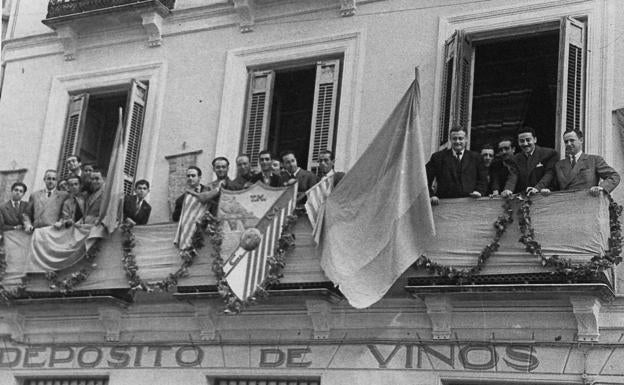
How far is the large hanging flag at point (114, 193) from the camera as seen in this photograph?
15.8 meters

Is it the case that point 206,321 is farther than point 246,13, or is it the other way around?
point 246,13

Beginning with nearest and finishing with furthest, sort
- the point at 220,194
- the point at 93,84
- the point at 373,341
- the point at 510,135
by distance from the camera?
the point at 373,341
the point at 220,194
the point at 510,135
the point at 93,84

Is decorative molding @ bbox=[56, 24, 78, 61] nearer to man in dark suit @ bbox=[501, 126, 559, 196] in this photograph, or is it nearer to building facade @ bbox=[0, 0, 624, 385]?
building facade @ bbox=[0, 0, 624, 385]

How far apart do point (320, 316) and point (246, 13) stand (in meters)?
5.52

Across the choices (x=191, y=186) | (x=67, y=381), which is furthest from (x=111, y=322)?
(x=191, y=186)

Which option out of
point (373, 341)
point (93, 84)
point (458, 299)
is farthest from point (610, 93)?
point (93, 84)

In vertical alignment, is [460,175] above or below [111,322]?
above

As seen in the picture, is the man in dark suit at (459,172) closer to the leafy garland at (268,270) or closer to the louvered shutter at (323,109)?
the leafy garland at (268,270)

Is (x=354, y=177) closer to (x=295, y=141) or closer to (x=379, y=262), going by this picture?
(x=379, y=262)

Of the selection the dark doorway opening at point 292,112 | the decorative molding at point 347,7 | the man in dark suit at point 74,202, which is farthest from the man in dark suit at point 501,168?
the man in dark suit at point 74,202

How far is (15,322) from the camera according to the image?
651 inches

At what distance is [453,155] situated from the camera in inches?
552

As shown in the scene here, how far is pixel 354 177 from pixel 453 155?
1.34m

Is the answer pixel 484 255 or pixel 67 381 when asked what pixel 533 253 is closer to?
pixel 484 255
